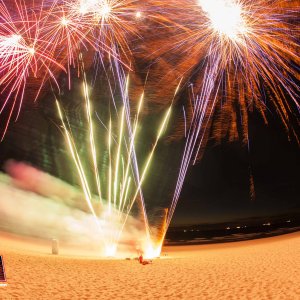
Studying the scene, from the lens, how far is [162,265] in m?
10.3

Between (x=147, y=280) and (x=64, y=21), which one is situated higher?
(x=64, y=21)

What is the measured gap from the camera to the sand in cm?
654

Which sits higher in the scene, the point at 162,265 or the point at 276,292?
the point at 162,265

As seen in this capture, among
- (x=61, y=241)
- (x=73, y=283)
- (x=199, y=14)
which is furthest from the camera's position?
(x=61, y=241)

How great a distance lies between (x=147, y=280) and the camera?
7.99 meters

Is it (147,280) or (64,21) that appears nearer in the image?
(147,280)

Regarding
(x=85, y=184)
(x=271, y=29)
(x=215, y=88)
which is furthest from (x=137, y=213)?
(x=271, y=29)

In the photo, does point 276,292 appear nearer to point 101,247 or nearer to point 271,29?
point 271,29

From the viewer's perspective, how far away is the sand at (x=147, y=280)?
6535 millimetres

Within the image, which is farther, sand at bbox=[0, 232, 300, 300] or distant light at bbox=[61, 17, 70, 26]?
distant light at bbox=[61, 17, 70, 26]

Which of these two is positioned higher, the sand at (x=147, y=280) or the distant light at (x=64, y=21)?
the distant light at (x=64, y=21)

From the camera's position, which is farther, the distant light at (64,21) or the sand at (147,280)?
the distant light at (64,21)

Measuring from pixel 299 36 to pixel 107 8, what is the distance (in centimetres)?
423

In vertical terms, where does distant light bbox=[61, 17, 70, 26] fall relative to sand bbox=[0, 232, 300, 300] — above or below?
above
